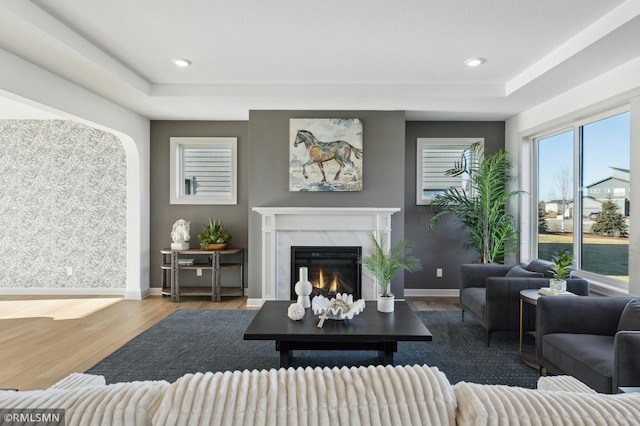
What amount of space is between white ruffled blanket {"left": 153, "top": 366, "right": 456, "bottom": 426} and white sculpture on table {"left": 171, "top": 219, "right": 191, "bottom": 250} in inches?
178

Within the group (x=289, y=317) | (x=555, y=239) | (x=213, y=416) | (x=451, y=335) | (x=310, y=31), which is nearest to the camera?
(x=213, y=416)

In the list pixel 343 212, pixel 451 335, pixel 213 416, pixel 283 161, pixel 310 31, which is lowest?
pixel 451 335

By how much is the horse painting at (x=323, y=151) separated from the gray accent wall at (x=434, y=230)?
42.4 inches

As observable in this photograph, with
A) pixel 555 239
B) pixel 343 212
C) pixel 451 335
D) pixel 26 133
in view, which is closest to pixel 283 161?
pixel 343 212

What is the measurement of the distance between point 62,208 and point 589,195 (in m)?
6.75

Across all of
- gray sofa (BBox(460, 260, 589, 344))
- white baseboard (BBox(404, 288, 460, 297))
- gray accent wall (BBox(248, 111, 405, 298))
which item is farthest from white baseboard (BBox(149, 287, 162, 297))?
gray sofa (BBox(460, 260, 589, 344))

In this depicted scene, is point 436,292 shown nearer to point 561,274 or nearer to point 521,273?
point 521,273

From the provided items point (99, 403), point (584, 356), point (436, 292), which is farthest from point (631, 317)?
point (436, 292)

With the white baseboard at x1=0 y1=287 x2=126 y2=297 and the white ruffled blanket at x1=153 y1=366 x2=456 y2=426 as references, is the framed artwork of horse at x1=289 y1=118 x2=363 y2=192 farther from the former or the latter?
the white ruffled blanket at x1=153 y1=366 x2=456 y2=426

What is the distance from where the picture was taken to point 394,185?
4.58 meters

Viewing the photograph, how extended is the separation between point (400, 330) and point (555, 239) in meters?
2.96

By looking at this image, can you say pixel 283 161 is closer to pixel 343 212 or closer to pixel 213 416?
pixel 343 212

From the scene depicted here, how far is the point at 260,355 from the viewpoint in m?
3.01

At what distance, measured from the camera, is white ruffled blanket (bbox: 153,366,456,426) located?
25.5 inches
